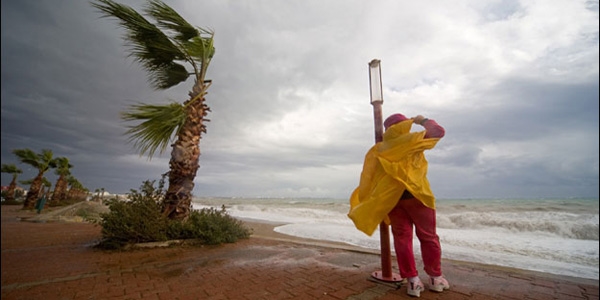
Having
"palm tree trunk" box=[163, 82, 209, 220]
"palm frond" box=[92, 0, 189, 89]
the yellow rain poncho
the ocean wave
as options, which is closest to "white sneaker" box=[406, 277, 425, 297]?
the yellow rain poncho

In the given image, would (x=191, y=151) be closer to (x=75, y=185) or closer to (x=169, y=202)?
(x=169, y=202)

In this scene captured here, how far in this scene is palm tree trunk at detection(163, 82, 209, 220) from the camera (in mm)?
5574

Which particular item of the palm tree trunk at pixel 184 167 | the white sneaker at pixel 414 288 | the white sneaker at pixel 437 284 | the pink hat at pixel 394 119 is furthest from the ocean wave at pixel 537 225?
the palm tree trunk at pixel 184 167

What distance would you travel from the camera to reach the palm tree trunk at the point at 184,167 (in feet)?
18.3

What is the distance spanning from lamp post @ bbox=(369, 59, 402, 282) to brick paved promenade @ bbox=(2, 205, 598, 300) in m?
0.16

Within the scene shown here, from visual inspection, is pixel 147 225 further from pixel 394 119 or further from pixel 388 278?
pixel 394 119

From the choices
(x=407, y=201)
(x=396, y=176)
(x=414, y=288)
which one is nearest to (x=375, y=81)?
(x=396, y=176)

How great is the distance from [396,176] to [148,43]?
5.80m

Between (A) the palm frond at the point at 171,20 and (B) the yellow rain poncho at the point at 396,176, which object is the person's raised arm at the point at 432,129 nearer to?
(B) the yellow rain poncho at the point at 396,176

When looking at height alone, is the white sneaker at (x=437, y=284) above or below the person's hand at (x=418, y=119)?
below

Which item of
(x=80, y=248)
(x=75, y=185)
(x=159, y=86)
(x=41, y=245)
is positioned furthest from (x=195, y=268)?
(x=75, y=185)

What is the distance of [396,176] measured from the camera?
271 centimetres

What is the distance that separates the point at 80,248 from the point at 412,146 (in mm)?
6631

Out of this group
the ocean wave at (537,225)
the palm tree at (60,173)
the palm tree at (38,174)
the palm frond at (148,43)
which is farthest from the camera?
the palm tree at (60,173)
